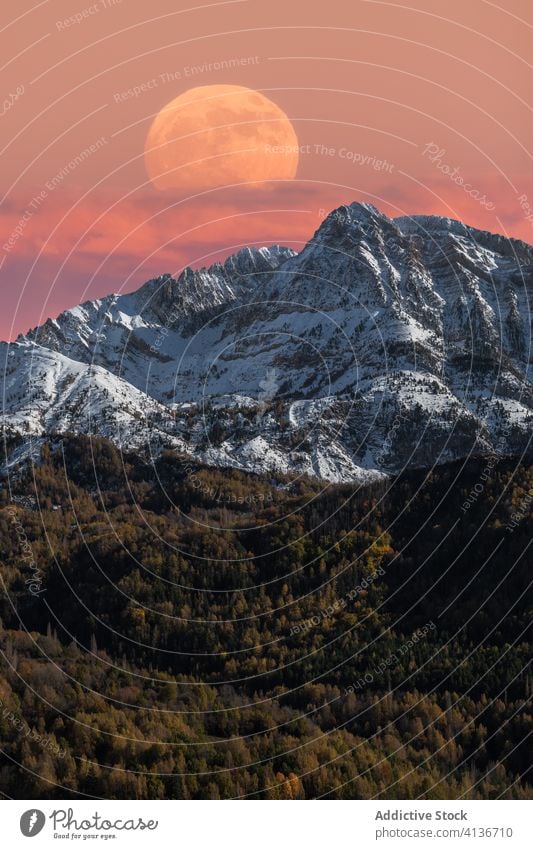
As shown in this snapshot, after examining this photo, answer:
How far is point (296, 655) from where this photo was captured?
144 m

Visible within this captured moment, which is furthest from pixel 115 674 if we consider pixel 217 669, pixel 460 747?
pixel 460 747

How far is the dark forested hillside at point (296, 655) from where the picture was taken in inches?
4156
